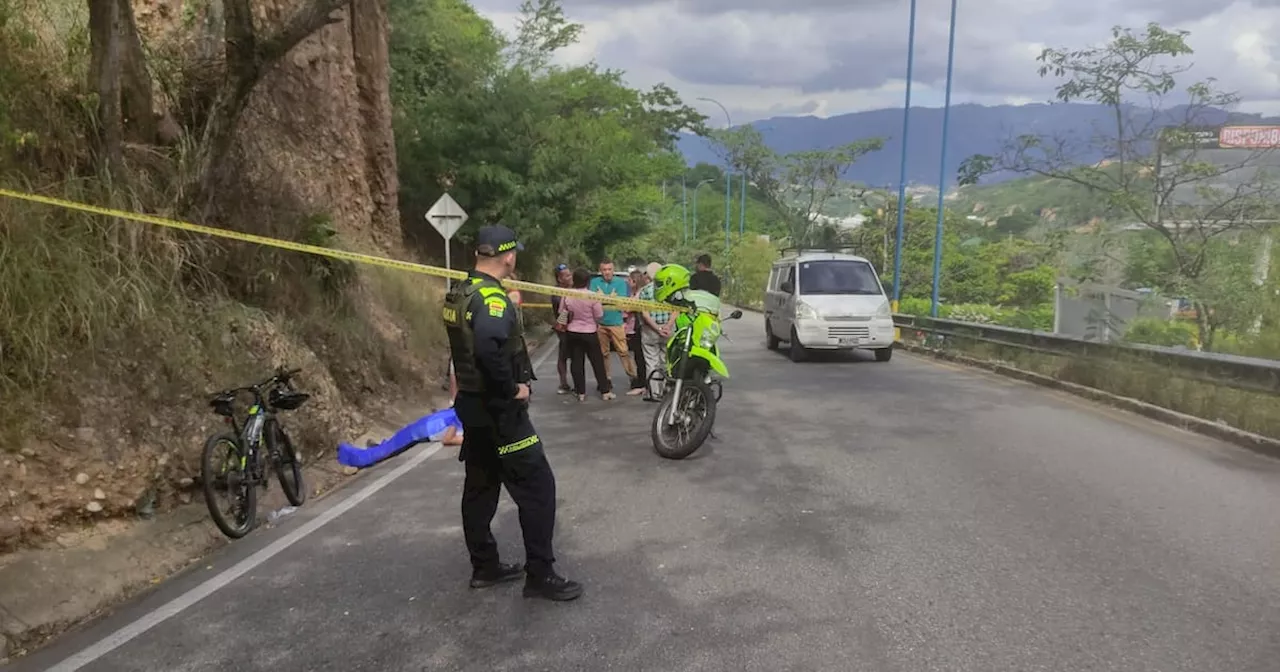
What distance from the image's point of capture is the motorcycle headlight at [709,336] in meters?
7.67

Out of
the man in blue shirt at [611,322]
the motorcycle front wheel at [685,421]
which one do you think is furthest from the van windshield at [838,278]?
the motorcycle front wheel at [685,421]

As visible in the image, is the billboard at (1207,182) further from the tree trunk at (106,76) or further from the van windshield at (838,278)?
the tree trunk at (106,76)

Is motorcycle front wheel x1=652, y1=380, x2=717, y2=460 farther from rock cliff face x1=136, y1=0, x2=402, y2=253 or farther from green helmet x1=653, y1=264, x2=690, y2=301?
rock cliff face x1=136, y1=0, x2=402, y2=253

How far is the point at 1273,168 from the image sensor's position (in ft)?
56.9

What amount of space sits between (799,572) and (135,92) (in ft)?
22.7

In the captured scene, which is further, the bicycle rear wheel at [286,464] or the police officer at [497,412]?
the bicycle rear wheel at [286,464]

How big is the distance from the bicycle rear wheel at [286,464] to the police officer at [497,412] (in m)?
2.22

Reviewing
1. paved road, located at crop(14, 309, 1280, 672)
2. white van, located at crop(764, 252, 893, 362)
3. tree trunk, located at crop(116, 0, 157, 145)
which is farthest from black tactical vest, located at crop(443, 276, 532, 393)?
white van, located at crop(764, 252, 893, 362)

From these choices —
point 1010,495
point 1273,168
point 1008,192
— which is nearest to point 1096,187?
point 1273,168

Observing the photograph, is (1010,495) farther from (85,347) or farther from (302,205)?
(302,205)

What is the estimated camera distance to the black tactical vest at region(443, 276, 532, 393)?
4.37 meters

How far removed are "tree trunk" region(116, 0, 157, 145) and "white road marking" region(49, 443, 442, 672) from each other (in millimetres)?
3841

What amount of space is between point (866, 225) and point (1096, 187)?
34654mm

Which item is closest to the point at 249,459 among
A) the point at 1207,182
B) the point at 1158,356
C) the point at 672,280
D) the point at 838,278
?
the point at 672,280
